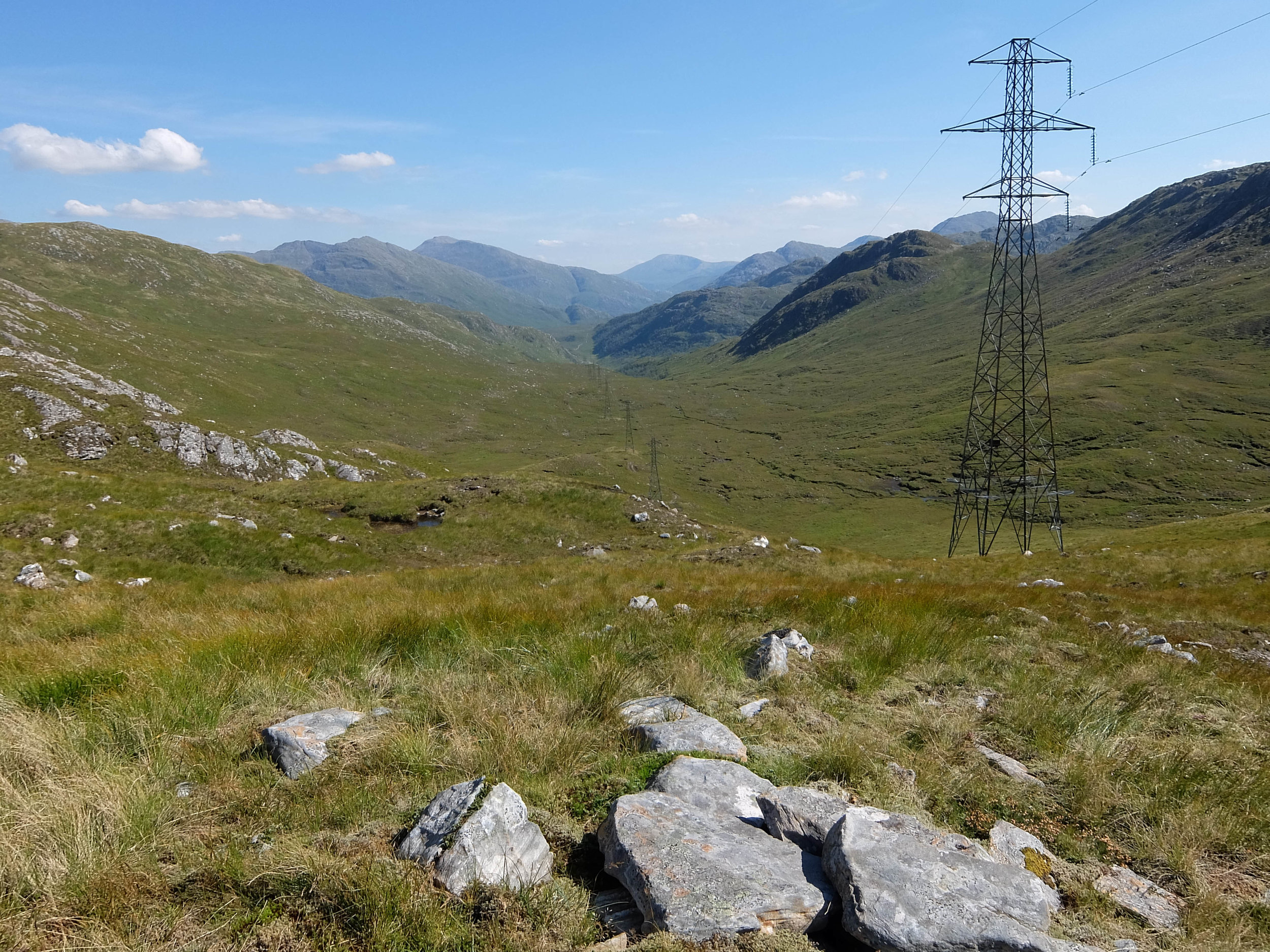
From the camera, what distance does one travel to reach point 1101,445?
123 m

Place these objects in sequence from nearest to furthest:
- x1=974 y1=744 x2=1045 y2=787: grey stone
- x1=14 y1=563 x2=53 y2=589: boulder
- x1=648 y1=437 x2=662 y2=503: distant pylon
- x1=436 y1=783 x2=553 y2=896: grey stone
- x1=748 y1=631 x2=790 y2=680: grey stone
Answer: x1=436 y1=783 x2=553 y2=896: grey stone, x1=974 y1=744 x2=1045 y2=787: grey stone, x1=748 y1=631 x2=790 y2=680: grey stone, x1=14 y1=563 x2=53 y2=589: boulder, x1=648 y1=437 x2=662 y2=503: distant pylon

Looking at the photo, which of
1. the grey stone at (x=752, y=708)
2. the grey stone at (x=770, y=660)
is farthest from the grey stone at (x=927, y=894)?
the grey stone at (x=770, y=660)

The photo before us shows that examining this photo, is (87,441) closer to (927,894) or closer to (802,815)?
(802,815)

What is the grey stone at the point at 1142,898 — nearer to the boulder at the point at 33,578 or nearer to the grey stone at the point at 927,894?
the grey stone at the point at 927,894

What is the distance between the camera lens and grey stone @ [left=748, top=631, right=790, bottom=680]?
8000 mm

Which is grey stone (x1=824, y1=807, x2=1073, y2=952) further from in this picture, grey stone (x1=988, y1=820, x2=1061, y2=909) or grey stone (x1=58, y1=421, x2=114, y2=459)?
grey stone (x1=58, y1=421, x2=114, y2=459)

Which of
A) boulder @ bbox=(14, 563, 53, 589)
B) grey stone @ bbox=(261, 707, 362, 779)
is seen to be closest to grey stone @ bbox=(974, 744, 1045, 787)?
grey stone @ bbox=(261, 707, 362, 779)

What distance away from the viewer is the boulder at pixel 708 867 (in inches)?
140

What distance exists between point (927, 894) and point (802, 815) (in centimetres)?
97

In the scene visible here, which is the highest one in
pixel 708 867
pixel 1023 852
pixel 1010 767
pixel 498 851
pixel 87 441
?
pixel 87 441

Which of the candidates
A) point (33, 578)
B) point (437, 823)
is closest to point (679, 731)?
point (437, 823)

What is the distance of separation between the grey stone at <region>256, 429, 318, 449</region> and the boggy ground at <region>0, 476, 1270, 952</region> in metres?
55.4

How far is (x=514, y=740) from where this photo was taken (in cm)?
516

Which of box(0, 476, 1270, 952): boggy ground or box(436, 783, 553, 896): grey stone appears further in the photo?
box(436, 783, 553, 896): grey stone
